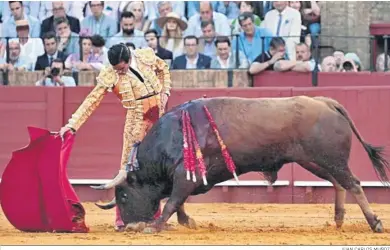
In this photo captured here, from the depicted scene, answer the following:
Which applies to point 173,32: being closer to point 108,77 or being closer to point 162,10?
point 162,10

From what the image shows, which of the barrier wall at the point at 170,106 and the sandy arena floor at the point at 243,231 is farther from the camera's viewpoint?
the barrier wall at the point at 170,106

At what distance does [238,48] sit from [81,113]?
4237 millimetres

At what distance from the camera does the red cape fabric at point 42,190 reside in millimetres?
9297

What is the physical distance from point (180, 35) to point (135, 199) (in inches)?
170

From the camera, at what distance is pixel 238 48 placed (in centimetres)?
1327

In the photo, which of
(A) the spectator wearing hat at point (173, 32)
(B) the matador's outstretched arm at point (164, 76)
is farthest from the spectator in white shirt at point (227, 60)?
(B) the matador's outstretched arm at point (164, 76)

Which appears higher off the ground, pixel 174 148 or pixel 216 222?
pixel 174 148

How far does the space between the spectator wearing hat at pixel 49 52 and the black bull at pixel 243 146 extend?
439 centimetres

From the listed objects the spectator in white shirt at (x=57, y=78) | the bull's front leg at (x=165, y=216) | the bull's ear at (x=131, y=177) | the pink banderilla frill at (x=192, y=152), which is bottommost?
the bull's front leg at (x=165, y=216)

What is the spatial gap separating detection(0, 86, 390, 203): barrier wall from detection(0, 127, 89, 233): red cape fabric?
11.2ft

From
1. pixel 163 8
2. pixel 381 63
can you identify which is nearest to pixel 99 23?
pixel 163 8

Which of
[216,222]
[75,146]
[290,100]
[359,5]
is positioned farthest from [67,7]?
[290,100]

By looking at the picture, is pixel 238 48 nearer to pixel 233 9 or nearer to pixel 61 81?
pixel 233 9

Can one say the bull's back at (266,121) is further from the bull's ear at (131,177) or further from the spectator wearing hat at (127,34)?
the spectator wearing hat at (127,34)
